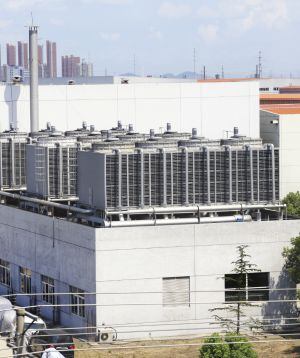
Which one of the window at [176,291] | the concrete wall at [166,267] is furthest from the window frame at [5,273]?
the window at [176,291]

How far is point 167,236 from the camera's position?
130ft

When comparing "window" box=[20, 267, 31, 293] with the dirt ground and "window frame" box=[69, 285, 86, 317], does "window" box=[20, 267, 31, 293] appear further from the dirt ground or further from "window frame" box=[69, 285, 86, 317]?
the dirt ground

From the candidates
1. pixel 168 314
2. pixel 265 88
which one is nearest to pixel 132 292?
pixel 168 314

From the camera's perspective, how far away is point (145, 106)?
208 feet

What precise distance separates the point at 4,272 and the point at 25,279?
2753mm

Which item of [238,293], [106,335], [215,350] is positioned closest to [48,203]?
[106,335]

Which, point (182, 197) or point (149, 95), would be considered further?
point (149, 95)

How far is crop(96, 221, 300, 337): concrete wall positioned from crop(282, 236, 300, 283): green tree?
61 centimetres

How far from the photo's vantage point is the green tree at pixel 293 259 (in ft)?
132

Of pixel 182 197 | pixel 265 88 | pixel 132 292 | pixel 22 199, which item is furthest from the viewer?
pixel 265 88

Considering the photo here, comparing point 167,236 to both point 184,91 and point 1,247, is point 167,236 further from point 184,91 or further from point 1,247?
point 184,91

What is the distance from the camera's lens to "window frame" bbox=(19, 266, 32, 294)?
149ft

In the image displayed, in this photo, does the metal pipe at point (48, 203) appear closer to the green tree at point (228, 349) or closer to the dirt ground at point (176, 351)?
the dirt ground at point (176, 351)

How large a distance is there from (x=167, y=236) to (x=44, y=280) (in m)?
6.69
